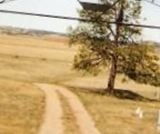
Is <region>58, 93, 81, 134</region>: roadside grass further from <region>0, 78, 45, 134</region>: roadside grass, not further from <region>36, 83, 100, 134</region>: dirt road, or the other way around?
<region>0, 78, 45, 134</region>: roadside grass

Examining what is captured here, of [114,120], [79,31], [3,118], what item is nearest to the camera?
[3,118]

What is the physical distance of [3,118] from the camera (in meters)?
37.8

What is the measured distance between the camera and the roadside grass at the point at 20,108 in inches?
1330

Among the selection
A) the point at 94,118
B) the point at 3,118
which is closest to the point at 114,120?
the point at 94,118

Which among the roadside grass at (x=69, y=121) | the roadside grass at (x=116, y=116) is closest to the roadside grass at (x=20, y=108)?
the roadside grass at (x=69, y=121)

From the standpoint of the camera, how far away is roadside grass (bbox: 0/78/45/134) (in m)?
33.8

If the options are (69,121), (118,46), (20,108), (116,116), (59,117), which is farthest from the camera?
(118,46)

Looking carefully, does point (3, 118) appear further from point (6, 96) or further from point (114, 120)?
point (6, 96)

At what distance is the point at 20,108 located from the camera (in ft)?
144

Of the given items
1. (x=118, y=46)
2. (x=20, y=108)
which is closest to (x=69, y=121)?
(x=20, y=108)

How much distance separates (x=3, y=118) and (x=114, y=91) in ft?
96.3

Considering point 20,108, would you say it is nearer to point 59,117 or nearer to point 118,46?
point 59,117

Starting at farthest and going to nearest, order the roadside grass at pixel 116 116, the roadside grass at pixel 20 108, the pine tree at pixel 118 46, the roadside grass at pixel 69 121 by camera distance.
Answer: the pine tree at pixel 118 46
the roadside grass at pixel 116 116
the roadside grass at pixel 20 108
the roadside grass at pixel 69 121

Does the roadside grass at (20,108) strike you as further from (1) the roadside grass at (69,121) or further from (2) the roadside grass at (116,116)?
(2) the roadside grass at (116,116)
